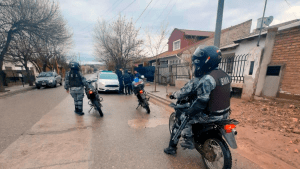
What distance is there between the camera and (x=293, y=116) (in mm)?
3697

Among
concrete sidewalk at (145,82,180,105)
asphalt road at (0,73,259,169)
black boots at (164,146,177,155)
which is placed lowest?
concrete sidewalk at (145,82,180,105)

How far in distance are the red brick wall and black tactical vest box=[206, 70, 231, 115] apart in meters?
4.62

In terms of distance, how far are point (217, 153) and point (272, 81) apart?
16.0 ft

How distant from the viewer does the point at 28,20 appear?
8.46 m

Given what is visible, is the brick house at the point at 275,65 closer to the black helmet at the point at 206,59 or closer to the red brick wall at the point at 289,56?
the red brick wall at the point at 289,56

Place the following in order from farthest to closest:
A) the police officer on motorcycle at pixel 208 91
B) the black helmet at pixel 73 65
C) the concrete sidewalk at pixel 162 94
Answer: the concrete sidewalk at pixel 162 94 → the black helmet at pixel 73 65 → the police officer on motorcycle at pixel 208 91

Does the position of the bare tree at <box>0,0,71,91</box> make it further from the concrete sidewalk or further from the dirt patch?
the dirt patch

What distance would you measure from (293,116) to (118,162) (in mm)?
5012

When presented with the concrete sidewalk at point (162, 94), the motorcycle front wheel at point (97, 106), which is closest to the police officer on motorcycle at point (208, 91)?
the motorcycle front wheel at point (97, 106)

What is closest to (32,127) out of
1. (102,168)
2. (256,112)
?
(102,168)

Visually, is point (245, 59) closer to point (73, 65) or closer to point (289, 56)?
point (289, 56)

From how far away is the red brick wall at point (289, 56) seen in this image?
4.26m

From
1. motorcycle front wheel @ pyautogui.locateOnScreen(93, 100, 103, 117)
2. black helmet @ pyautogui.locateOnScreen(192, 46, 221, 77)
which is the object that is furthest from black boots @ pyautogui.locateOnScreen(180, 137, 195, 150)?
motorcycle front wheel @ pyautogui.locateOnScreen(93, 100, 103, 117)

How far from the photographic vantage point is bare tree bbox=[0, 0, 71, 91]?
325 inches
